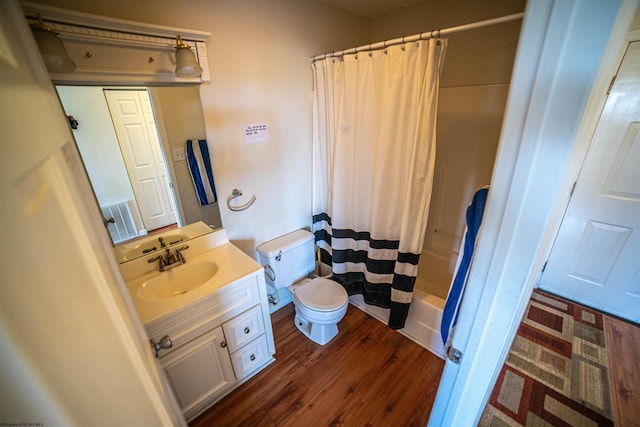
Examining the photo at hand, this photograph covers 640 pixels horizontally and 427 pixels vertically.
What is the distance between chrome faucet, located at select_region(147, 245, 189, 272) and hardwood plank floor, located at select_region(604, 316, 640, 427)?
257 centimetres

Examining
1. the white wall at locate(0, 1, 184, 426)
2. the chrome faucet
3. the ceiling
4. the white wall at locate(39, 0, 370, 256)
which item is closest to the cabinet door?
the chrome faucet

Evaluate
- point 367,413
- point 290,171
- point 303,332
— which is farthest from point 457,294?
point 290,171

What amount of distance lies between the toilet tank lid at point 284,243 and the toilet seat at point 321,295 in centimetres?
32

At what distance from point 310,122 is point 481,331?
1.73m

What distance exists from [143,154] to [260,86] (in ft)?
2.65

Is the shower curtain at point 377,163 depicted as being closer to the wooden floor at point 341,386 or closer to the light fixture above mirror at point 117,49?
the wooden floor at point 341,386

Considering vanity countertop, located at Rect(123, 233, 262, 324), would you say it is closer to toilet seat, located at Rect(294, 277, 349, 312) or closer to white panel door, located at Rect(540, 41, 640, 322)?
toilet seat, located at Rect(294, 277, 349, 312)

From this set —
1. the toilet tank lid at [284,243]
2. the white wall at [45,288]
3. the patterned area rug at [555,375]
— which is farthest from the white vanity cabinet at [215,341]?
the patterned area rug at [555,375]

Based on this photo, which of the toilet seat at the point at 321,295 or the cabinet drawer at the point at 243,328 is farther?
the toilet seat at the point at 321,295

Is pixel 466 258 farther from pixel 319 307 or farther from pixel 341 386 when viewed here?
pixel 341 386

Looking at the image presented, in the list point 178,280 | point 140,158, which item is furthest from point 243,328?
point 140,158

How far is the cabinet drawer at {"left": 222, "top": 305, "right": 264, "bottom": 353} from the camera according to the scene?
1373mm

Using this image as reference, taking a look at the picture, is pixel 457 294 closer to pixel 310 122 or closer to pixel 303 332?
pixel 303 332

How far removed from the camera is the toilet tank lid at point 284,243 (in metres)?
1.81
